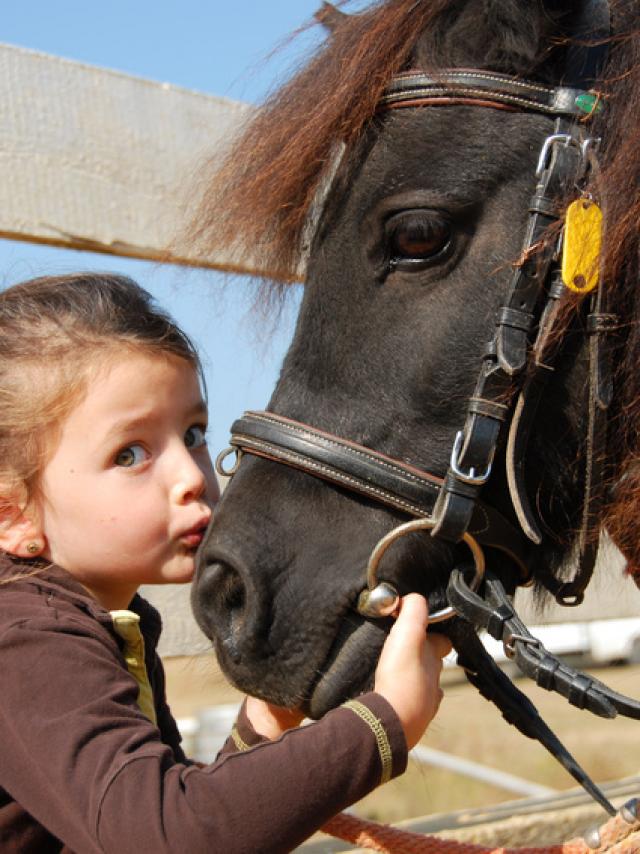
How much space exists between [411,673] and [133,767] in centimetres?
32

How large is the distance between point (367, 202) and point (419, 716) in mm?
712

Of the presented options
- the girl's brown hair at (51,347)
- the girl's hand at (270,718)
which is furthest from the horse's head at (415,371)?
the girl's brown hair at (51,347)

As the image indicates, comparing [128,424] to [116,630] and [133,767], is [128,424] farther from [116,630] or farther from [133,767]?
[133,767]

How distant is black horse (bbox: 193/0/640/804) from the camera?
1304mm

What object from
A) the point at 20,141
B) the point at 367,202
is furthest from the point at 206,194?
the point at 20,141

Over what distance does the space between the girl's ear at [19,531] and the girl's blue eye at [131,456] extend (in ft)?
0.44

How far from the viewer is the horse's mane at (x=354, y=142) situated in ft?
4.40

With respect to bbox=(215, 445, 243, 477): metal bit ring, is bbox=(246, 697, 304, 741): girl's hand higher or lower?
lower

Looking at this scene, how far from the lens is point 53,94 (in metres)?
2.39

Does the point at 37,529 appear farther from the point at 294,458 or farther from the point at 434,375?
the point at 434,375

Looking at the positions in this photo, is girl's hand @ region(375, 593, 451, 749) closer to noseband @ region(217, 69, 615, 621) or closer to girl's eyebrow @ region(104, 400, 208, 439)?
noseband @ region(217, 69, 615, 621)

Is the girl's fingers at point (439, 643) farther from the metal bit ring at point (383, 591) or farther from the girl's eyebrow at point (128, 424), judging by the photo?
the girl's eyebrow at point (128, 424)

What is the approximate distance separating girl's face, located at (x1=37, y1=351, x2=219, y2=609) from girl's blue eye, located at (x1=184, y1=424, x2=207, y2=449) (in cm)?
4

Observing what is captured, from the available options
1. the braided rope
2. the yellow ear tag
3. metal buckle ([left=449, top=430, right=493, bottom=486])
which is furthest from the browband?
Answer: the braided rope
